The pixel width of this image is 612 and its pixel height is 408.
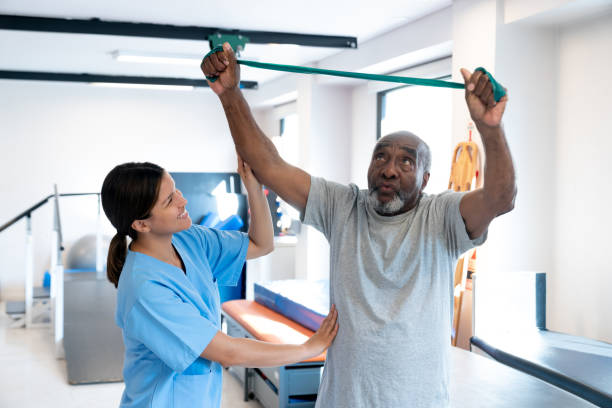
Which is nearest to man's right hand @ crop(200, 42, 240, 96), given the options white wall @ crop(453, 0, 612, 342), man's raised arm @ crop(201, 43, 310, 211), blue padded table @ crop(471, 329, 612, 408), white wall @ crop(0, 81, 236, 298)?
man's raised arm @ crop(201, 43, 310, 211)

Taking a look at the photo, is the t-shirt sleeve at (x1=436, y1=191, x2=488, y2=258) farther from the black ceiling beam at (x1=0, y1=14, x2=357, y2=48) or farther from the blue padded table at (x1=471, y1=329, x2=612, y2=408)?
the black ceiling beam at (x1=0, y1=14, x2=357, y2=48)

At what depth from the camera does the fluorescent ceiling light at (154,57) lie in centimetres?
617

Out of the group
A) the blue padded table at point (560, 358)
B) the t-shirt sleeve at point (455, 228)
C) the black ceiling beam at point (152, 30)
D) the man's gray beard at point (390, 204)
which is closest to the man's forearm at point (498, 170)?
the t-shirt sleeve at point (455, 228)

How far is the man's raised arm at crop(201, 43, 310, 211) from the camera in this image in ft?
5.14

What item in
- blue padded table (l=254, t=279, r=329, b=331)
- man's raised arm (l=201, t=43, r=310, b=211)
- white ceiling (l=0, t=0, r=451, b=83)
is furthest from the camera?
white ceiling (l=0, t=0, r=451, b=83)

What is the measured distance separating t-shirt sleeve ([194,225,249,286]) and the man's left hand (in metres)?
0.80

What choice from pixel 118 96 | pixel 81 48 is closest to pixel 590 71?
pixel 81 48

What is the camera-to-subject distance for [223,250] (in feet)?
5.88

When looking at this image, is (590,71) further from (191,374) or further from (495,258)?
(191,374)

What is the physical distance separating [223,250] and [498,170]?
833 mm

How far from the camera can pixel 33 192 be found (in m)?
8.38

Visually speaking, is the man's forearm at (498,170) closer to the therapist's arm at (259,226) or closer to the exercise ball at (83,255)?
the therapist's arm at (259,226)

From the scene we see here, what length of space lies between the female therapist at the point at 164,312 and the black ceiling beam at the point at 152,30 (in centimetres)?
390

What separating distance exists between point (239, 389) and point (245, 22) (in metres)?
2.96
